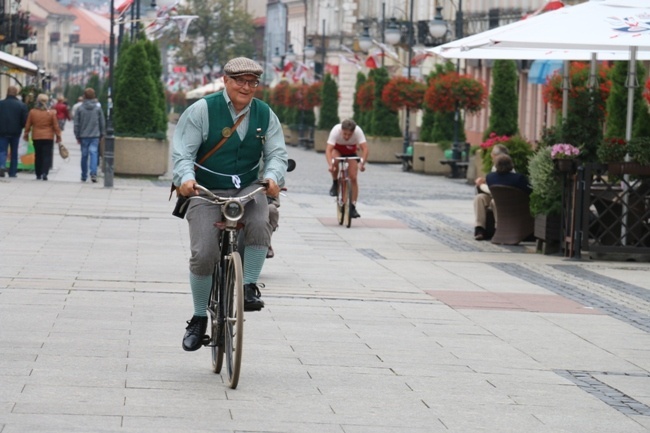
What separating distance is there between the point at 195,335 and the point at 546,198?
977 cm

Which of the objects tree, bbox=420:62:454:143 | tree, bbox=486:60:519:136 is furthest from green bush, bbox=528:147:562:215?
tree, bbox=420:62:454:143

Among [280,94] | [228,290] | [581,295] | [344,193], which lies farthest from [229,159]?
[280,94]

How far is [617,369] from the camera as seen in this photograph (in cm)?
959

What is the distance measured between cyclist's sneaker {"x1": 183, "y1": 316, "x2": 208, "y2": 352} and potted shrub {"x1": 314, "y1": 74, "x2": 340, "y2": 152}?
51482mm

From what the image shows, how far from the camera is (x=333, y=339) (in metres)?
10.2

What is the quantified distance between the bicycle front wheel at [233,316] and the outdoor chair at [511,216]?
35.8 feet

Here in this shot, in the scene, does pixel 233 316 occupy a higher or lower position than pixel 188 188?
lower

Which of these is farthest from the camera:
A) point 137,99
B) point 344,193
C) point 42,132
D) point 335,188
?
point 137,99

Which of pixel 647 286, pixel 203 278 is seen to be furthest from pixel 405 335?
pixel 647 286

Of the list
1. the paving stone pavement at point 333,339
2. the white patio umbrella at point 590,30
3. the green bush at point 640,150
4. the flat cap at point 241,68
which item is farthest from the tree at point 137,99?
the flat cap at point 241,68

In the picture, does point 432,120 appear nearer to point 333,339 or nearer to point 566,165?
point 566,165

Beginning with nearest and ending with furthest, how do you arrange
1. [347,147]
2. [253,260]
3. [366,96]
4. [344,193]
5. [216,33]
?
[253,260], [344,193], [347,147], [366,96], [216,33]

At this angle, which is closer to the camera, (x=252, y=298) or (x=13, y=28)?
(x=252, y=298)

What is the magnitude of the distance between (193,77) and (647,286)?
3976 inches
